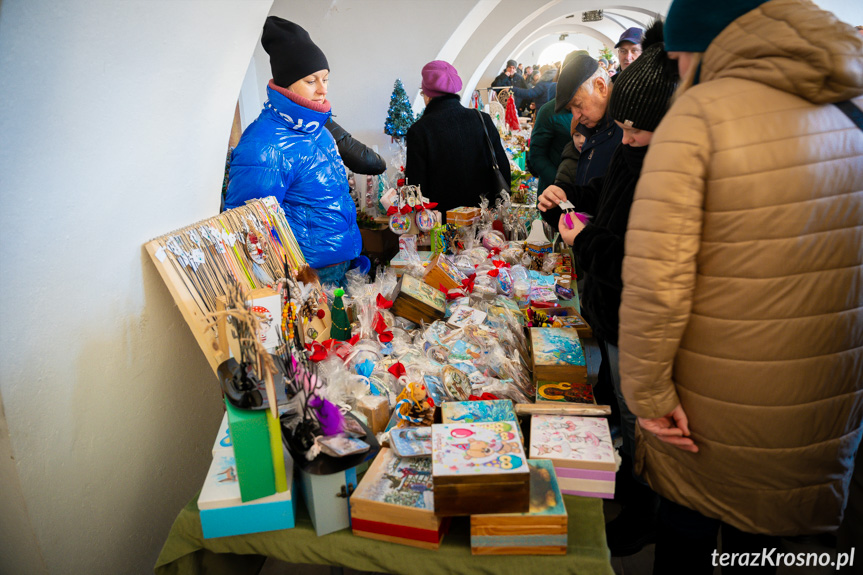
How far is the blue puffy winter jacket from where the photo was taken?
96.6 inches

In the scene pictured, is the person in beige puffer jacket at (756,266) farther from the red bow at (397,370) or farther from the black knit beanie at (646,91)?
the red bow at (397,370)

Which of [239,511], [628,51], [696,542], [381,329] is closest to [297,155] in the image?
[381,329]

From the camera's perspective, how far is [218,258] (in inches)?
77.1

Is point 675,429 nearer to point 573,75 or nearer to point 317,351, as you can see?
point 317,351

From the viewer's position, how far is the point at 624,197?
167 centimetres

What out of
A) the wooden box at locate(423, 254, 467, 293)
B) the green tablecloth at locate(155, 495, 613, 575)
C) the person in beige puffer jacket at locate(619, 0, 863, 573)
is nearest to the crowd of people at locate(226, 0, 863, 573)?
the person in beige puffer jacket at locate(619, 0, 863, 573)

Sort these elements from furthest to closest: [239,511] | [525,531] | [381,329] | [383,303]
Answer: [383,303], [381,329], [239,511], [525,531]

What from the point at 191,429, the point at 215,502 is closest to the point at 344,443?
the point at 215,502

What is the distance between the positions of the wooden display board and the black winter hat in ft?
4.74

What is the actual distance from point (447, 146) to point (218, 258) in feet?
7.53

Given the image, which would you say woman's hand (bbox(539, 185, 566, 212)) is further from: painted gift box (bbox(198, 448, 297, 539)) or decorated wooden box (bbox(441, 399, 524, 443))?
painted gift box (bbox(198, 448, 297, 539))

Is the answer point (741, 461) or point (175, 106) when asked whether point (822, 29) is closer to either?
point (741, 461)

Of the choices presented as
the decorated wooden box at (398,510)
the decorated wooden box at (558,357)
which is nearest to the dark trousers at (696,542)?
the decorated wooden box at (558,357)

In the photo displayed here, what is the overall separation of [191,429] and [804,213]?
2008 mm
